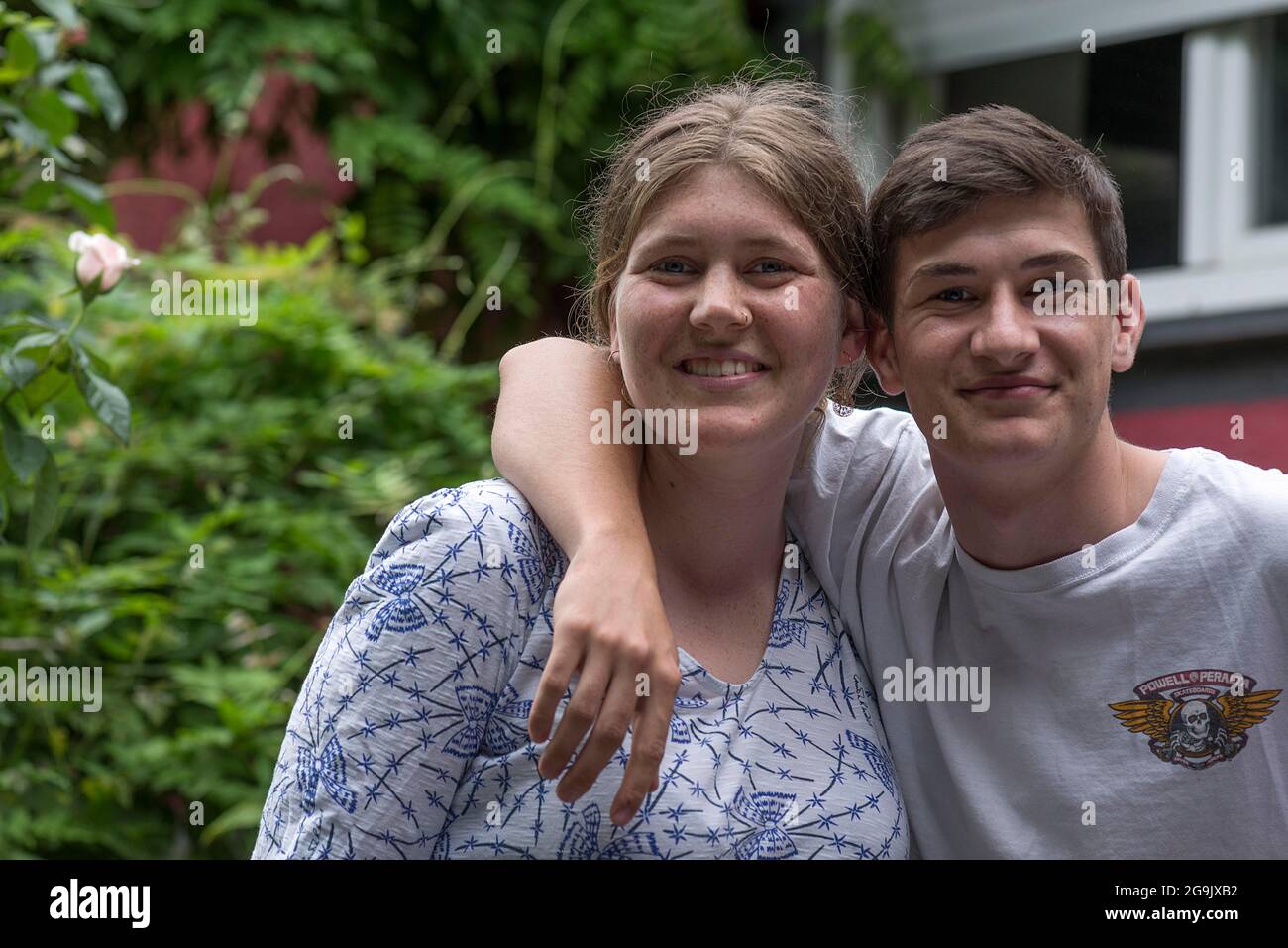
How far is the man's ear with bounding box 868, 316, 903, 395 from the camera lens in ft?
6.12

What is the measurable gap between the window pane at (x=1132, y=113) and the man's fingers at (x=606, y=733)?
10.2ft

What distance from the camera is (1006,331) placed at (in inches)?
67.0

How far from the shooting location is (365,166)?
423 cm

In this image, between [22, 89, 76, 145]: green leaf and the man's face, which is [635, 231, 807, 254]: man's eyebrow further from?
[22, 89, 76, 145]: green leaf

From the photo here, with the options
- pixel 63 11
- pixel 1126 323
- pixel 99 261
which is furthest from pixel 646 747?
pixel 63 11

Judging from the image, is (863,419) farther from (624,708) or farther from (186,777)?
(186,777)

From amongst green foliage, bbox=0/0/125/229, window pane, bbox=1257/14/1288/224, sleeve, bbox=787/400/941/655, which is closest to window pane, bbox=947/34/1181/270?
window pane, bbox=1257/14/1288/224

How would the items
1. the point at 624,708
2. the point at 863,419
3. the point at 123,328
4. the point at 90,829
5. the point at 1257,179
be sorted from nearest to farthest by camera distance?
the point at 624,708
the point at 863,419
the point at 90,829
the point at 123,328
the point at 1257,179

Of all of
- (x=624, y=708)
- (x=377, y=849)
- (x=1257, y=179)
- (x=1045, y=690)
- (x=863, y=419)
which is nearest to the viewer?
(x=624, y=708)

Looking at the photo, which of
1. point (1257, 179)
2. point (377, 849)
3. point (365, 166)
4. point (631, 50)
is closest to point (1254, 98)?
point (1257, 179)

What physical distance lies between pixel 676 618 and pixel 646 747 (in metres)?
0.34

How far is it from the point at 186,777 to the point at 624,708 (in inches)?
70.4

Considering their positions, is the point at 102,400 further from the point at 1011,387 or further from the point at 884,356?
the point at 1011,387

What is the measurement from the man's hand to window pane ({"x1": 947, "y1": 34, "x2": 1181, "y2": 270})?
3.06 m
